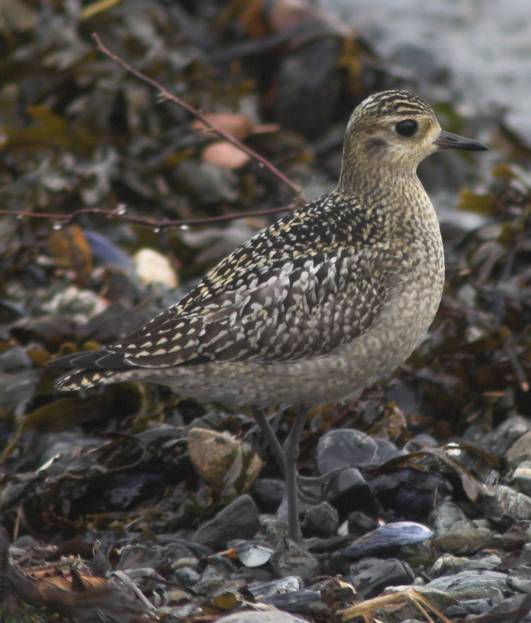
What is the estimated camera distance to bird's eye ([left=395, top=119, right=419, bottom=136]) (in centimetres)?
533

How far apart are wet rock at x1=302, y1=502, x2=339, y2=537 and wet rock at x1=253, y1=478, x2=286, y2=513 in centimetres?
29

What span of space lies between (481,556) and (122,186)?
4.31 meters

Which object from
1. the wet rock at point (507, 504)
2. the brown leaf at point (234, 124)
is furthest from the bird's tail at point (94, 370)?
the brown leaf at point (234, 124)

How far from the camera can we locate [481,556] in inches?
179

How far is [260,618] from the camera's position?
3816 mm

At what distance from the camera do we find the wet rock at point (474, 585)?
414 centimetres

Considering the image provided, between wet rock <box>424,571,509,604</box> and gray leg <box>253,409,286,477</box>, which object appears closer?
wet rock <box>424,571,509,604</box>

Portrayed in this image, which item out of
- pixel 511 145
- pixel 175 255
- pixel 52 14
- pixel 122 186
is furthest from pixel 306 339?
pixel 511 145

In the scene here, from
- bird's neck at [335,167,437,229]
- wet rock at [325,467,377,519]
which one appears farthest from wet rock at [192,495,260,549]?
bird's neck at [335,167,437,229]

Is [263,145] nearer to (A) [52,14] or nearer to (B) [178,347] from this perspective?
(A) [52,14]

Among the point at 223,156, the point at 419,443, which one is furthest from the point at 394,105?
the point at 223,156

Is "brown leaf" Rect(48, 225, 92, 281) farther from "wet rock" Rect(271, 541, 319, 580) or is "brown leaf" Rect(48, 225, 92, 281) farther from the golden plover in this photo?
"wet rock" Rect(271, 541, 319, 580)

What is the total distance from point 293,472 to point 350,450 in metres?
0.38

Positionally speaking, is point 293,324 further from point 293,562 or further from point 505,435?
point 505,435
